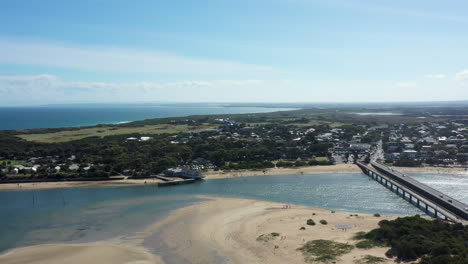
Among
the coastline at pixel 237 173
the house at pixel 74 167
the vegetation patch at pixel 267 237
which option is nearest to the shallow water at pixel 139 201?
the coastline at pixel 237 173

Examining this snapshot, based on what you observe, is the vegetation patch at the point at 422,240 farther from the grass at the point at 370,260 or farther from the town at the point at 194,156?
the town at the point at 194,156

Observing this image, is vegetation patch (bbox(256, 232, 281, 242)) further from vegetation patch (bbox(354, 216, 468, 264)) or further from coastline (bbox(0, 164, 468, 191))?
coastline (bbox(0, 164, 468, 191))

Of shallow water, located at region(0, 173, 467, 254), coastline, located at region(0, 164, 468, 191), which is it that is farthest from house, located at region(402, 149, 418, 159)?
shallow water, located at region(0, 173, 467, 254)

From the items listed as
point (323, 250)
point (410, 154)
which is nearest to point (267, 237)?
point (323, 250)

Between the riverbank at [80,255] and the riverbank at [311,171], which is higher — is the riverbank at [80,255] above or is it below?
below

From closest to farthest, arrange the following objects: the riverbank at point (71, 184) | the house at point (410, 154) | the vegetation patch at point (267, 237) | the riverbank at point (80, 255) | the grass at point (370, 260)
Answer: the grass at point (370, 260)
the riverbank at point (80, 255)
the vegetation patch at point (267, 237)
the riverbank at point (71, 184)
the house at point (410, 154)

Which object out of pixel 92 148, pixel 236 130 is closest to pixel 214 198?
pixel 92 148

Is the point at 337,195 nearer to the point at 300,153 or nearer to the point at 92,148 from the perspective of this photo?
the point at 300,153
